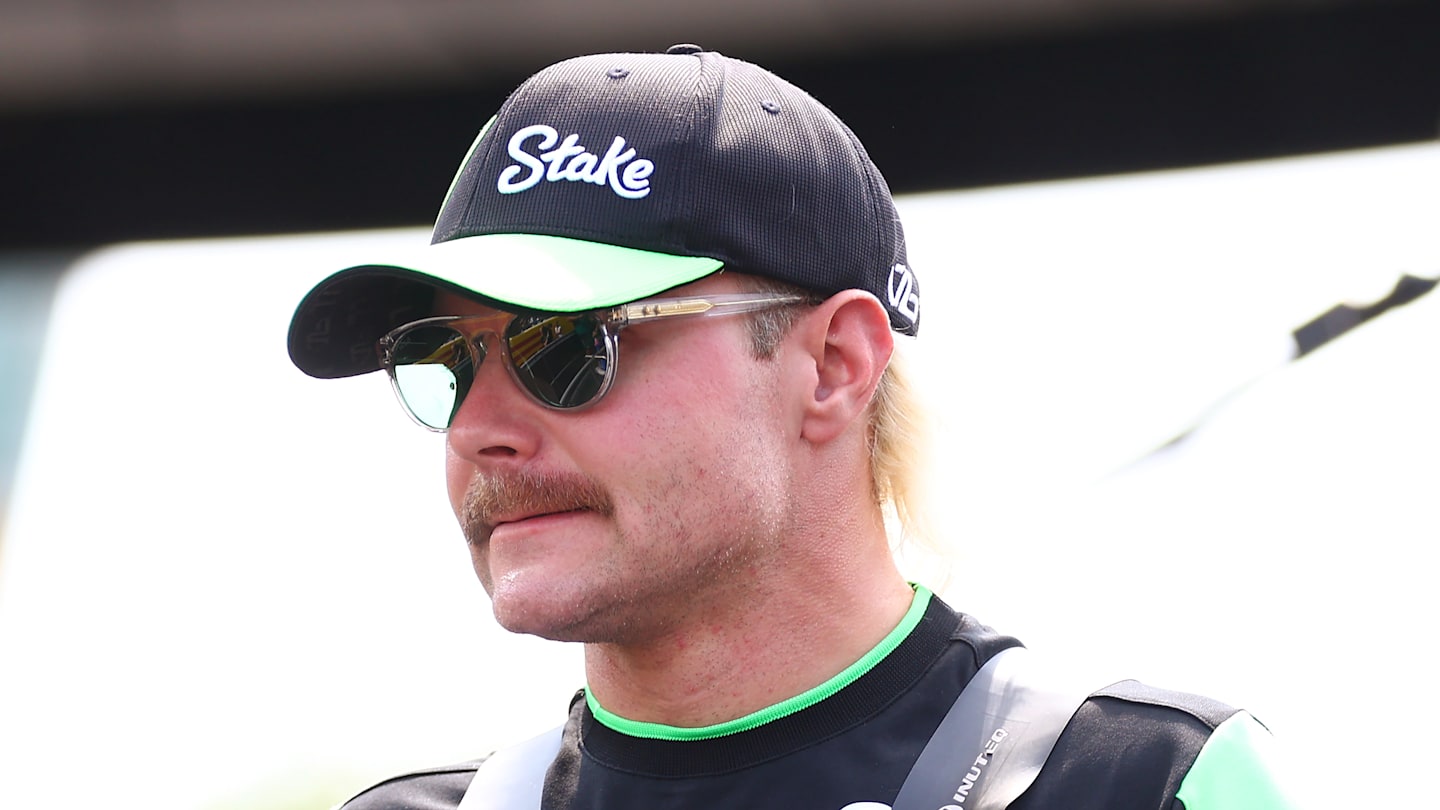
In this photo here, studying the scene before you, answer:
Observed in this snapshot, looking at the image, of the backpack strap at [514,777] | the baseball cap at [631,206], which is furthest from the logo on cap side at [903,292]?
the backpack strap at [514,777]

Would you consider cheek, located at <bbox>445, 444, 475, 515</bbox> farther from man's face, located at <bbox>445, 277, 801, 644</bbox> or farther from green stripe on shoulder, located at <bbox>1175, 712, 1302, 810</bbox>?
green stripe on shoulder, located at <bbox>1175, 712, 1302, 810</bbox>

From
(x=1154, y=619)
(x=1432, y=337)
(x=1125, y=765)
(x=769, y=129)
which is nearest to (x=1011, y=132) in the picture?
(x=1432, y=337)

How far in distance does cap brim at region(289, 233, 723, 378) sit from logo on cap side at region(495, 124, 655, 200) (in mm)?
64

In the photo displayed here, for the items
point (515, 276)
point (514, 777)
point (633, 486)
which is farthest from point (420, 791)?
point (515, 276)

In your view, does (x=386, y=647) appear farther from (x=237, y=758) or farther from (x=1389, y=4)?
(x=1389, y=4)

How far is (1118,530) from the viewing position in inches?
102

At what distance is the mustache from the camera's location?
4.55ft

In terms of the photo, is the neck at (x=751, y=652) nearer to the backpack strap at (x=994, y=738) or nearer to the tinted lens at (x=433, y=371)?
the backpack strap at (x=994, y=738)

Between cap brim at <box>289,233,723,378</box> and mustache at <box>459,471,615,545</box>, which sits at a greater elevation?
cap brim at <box>289,233,723,378</box>

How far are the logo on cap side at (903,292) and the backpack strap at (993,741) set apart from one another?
45 centimetres

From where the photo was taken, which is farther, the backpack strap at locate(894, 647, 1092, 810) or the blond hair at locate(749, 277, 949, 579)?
the blond hair at locate(749, 277, 949, 579)

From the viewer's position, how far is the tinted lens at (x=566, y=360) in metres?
1.38

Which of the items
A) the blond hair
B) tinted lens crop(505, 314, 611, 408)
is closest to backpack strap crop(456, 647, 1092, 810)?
the blond hair

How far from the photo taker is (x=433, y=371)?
4.99ft
